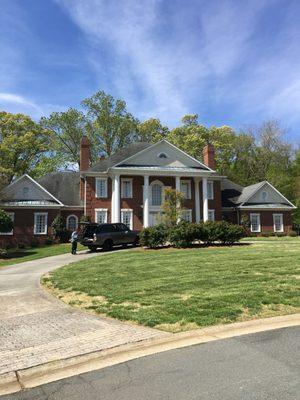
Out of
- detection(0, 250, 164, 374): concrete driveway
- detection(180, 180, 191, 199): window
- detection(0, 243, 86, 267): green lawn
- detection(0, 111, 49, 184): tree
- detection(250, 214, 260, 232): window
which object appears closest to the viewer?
detection(0, 250, 164, 374): concrete driveway

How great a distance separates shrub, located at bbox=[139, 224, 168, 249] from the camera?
2388 centimetres

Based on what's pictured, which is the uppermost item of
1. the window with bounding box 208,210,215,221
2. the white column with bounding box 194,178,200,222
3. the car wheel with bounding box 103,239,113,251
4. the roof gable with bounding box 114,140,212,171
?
the roof gable with bounding box 114,140,212,171

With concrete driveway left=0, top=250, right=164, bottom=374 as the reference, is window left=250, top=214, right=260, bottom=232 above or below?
above

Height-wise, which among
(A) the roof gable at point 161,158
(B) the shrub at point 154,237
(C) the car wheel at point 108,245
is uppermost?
(A) the roof gable at point 161,158

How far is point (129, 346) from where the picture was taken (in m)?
6.00

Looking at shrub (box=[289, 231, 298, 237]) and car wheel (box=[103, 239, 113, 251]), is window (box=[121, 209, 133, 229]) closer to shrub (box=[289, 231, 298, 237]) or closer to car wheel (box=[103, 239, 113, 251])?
car wheel (box=[103, 239, 113, 251])

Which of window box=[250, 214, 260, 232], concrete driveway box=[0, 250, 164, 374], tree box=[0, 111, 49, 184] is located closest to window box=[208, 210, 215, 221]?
window box=[250, 214, 260, 232]

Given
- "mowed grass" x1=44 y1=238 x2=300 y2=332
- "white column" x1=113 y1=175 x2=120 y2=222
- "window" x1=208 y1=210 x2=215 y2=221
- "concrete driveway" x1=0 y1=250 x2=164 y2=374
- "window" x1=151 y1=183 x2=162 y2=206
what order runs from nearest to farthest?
1. "concrete driveway" x1=0 y1=250 x2=164 y2=374
2. "mowed grass" x1=44 y1=238 x2=300 y2=332
3. "white column" x1=113 y1=175 x2=120 y2=222
4. "window" x1=151 y1=183 x2=162 y2=206
5. "window" x1=208 y1=210 x2=215 y2=221

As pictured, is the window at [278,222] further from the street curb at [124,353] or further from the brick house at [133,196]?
the street curb at [124,353]

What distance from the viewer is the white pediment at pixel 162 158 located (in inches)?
1542

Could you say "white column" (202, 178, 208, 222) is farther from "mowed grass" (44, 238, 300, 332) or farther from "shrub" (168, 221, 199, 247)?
"mowed grass" (44, 238, 300, 332)

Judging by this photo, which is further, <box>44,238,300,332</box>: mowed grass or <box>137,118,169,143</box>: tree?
<box>137,118,169,143</box>: tree

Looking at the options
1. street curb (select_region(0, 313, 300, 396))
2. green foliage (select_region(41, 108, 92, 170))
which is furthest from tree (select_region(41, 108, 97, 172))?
street curb (select_region(0, 313, 300, 396))

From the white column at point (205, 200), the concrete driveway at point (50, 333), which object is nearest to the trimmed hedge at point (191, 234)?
the concrete driveway at point (50, 333)
